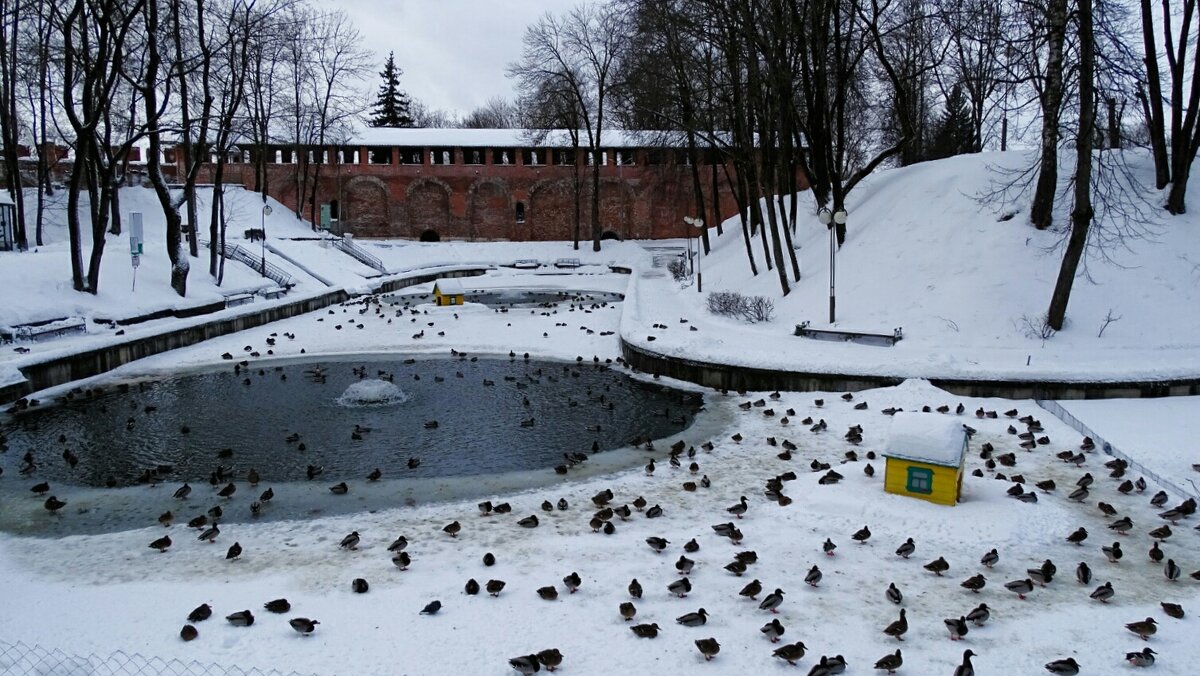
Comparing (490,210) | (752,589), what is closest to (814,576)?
(752,589)

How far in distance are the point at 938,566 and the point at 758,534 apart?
1646 mm

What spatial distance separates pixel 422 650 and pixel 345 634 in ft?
2.04

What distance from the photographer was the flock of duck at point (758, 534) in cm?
549

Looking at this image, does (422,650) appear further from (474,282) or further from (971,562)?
(474,282)

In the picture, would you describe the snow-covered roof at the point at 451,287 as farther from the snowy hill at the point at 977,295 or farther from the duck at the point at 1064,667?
the duck at the point at 1064,667

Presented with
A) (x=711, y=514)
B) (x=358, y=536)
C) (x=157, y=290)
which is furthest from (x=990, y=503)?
(x=157, y=290)

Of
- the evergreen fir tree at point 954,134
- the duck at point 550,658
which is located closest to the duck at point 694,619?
the duck at point 550,658

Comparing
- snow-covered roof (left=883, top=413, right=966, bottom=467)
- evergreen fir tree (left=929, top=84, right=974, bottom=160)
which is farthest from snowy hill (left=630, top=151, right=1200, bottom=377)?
evergreen fir tree (left=929, top=84, right=974, bottom=160)

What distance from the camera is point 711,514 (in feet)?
27.1

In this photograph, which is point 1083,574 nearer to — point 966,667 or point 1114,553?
point 1114,553

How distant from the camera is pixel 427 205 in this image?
53.2 m

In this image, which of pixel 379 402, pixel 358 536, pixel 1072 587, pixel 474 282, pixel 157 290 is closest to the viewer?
pixel 1072 587

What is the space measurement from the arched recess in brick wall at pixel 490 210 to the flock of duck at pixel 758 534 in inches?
1706

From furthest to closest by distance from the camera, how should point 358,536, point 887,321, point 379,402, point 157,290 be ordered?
1. point 157,290
2. point 887,321
3. point 379,402
4. point 358,536
